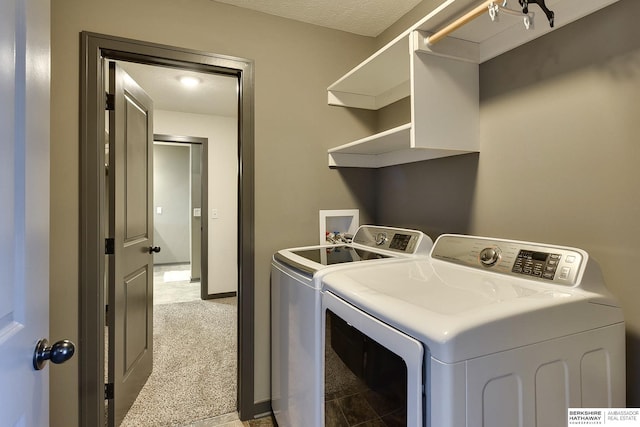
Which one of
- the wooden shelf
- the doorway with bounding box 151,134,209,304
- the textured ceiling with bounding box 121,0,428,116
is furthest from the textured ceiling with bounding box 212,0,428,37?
the doorway with bounding box 151,134,209,304

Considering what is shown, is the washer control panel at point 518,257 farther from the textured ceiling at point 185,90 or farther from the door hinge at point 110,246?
the textured ceiling at point 185,90

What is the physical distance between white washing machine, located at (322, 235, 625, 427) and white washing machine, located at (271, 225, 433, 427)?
79 mm

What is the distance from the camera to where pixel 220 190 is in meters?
4.08

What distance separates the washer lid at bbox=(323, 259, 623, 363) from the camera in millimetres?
674

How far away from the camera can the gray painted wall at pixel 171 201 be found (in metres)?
5.89

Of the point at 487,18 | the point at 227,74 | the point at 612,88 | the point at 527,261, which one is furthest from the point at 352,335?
the point at 227,74

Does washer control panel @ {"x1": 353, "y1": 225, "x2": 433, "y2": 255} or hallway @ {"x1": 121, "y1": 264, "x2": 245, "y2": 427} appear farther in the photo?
hallway @ {"x1": 121, "y1": 264, "x2": 245, "y2": 427}

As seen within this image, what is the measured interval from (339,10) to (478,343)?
189 cm

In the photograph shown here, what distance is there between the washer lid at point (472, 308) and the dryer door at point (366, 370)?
0.04m

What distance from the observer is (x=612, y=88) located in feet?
3.33

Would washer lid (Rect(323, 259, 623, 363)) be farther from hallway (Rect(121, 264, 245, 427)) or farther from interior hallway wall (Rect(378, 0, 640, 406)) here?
hallway (Rect(121, 264, 245, 427))

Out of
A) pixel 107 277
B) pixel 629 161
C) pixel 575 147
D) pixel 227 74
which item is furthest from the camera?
pixel 227 74

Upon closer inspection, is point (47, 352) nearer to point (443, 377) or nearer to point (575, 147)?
point (443, 377)

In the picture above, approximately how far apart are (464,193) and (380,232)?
0.51 meters
